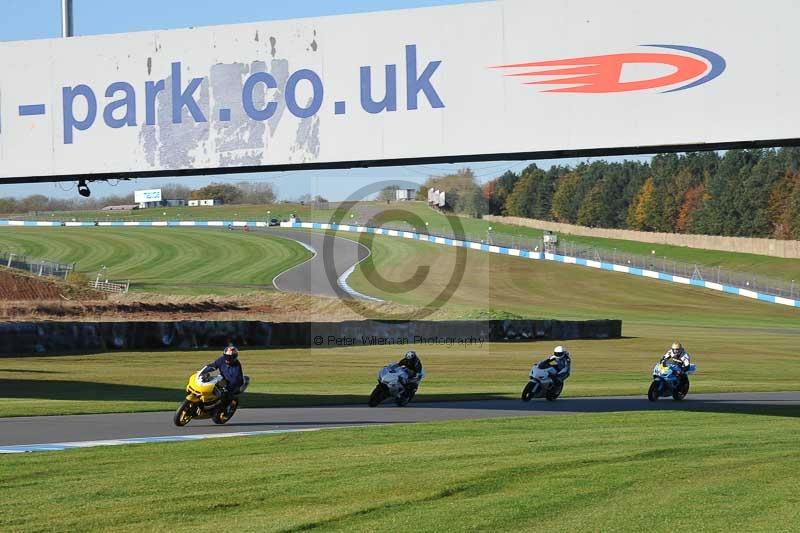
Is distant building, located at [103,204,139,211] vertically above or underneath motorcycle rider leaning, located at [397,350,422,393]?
above

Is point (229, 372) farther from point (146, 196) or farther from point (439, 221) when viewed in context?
point (146, 196)

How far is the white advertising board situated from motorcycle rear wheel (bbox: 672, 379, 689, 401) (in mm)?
122947

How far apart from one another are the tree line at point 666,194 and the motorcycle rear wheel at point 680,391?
6737 centimetres

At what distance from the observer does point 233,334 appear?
40.4 meters

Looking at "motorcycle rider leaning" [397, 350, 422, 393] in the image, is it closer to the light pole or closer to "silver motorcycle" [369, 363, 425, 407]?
"silver motorcycle" [369, 363, 425, 407]

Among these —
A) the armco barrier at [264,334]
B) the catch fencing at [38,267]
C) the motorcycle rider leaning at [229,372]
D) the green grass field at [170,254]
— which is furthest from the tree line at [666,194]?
the motorcycle rider leaning at [229,372]

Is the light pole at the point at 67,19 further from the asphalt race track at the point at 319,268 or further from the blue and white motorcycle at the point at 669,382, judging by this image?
the asphalt race track at the point at 319,268

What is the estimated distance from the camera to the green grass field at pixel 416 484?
10.6 metres

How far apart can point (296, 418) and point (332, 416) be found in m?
0.86

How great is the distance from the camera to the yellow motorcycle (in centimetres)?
1944

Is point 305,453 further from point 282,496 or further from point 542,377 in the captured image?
point 542,377

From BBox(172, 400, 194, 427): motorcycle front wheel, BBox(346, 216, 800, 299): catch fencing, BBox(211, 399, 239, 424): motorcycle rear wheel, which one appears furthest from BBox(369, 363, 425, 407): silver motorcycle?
BBox(346, 216, 800, 299): catch fencing

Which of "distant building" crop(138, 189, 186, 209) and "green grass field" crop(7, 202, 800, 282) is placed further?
"distant building" crop(138, 189, 186, 209)

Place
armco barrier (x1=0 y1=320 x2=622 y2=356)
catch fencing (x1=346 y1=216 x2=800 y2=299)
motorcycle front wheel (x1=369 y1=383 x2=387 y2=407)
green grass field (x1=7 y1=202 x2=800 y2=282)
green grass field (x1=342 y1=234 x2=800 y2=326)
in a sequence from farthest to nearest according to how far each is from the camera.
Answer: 1. green grass field (x1=7 y1=202 x2=800 y2=282)
2. catch fencing (x1=346 y1=216 x2=800 y2=299)
3. green grass field (x1=342 y1=234 x2=800 y2=326)
4. armco barrier (x1=0 y1=320 x2=622 y2=356)
5. motorcycle front wheel (x1=369 y1=383 x2=387 y2=407)
